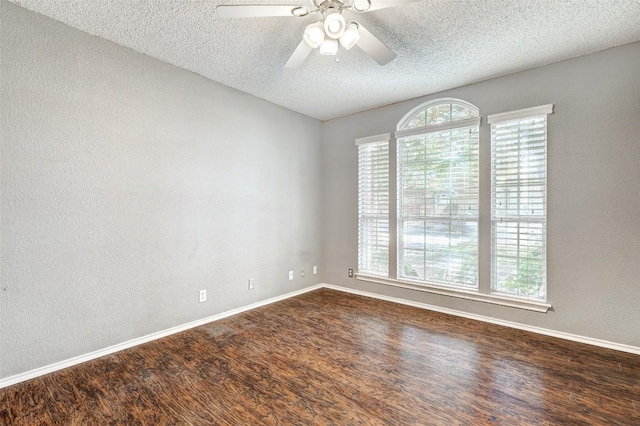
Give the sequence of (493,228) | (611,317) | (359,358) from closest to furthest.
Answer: (359,358)
(611,317)
(493,228)

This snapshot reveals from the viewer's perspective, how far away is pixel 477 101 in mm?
3455

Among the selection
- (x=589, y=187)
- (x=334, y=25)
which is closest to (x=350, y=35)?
(x=334, y=25)

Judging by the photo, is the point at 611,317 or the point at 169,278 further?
the point at 169,278

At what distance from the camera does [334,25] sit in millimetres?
1891

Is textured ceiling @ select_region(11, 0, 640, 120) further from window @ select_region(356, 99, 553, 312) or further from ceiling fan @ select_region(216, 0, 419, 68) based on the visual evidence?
window @ select_region(356, 99, 553, 312)

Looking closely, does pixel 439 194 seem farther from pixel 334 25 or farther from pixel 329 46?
pixel 334 25

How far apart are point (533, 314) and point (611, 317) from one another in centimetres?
59

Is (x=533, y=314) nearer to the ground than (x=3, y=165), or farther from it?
nearer to the ground

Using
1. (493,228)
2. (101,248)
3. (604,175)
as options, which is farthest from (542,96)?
(101,248)

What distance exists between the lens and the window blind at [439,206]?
3539 mm

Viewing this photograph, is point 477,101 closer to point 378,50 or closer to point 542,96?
point 542,96

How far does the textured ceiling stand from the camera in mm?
2205

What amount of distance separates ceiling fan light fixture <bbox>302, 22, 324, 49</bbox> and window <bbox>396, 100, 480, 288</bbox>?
7.54ft

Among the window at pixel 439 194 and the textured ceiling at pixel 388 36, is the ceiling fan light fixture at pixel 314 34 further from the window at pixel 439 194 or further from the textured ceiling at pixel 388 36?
the window at pixel 439 194
